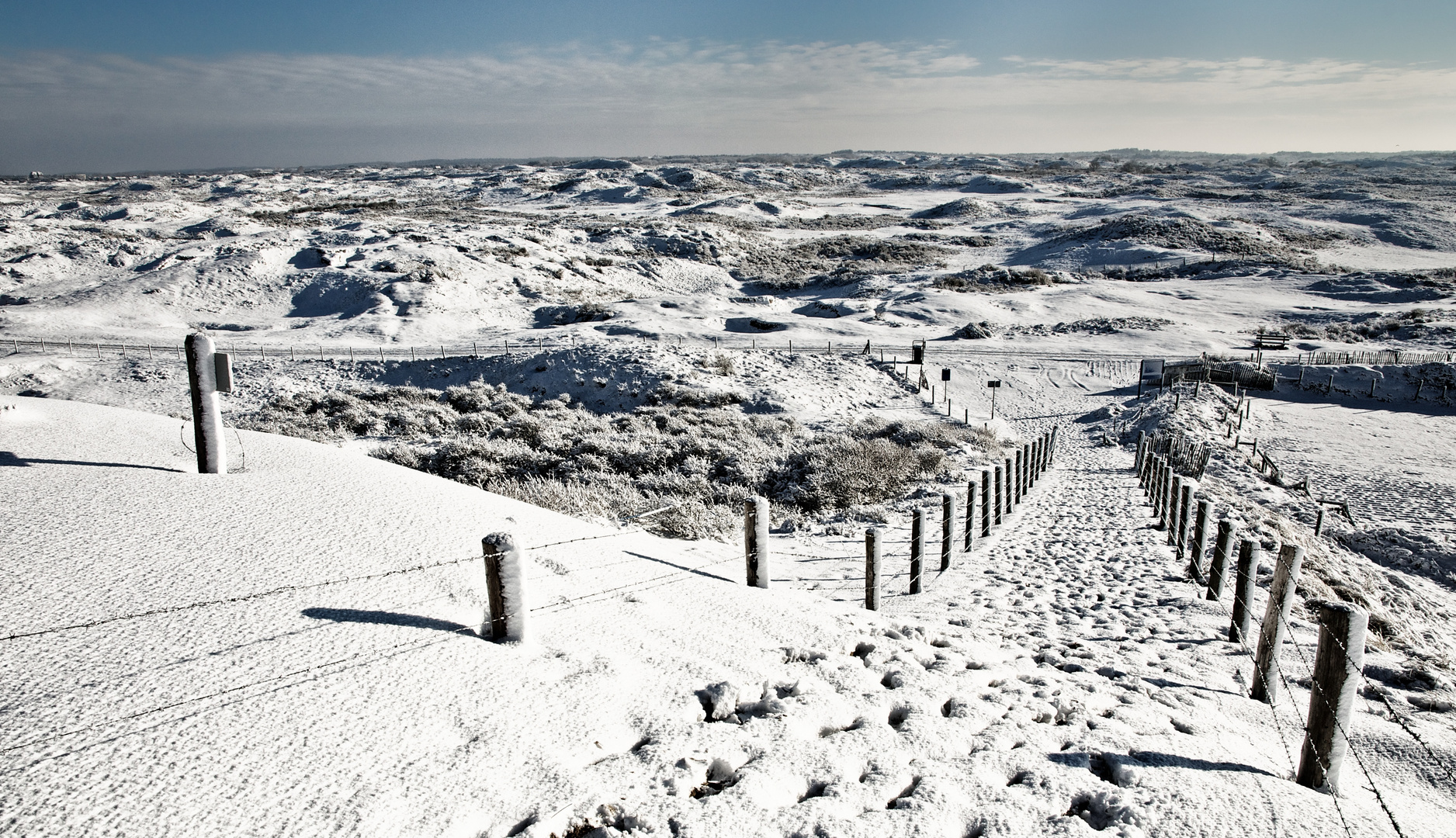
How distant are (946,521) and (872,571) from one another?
2.66 metres

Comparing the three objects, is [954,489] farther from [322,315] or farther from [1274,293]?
[1274,293]

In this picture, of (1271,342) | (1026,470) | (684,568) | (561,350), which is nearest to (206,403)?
(684,568)

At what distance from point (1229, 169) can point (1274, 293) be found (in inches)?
6131

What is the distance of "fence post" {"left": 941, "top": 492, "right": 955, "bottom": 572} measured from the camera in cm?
983

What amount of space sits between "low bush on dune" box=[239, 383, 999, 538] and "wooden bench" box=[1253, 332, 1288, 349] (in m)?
24.2

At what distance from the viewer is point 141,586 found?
500cm

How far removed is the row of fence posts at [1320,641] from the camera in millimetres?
4164

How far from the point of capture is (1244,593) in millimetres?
7012

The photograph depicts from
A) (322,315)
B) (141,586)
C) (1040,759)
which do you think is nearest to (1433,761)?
(1040,759)

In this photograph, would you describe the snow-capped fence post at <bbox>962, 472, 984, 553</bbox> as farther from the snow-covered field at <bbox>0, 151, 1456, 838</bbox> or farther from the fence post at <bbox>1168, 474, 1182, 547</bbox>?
the fence post at <bbox>1168, 474, 1182, 547</bbox>

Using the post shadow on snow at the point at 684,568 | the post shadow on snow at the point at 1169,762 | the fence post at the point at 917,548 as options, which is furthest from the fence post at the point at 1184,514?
the post shadow on snow at the point at 684,568

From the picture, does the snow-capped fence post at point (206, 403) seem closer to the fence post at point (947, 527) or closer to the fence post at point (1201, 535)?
the fence post at point (947, 527)

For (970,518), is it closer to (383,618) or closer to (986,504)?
(986,504)

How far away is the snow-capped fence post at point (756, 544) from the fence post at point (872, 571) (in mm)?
1076
